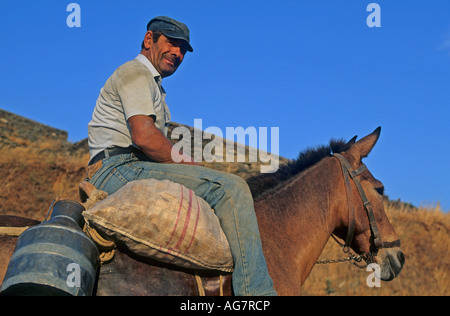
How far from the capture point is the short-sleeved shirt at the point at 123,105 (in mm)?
4359

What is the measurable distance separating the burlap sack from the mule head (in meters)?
2.18

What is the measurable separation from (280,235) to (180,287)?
1.35 metres

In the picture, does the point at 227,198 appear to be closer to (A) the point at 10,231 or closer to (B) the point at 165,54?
→ (A) the point at 10,231

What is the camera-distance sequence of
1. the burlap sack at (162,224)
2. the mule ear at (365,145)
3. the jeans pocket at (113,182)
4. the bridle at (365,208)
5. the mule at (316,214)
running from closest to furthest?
the burlap sack at (162,224)
the jeans pocket at (113,182)
the mule at (316,214)
the bridle at (365,208)
the mule ear at (365,145)

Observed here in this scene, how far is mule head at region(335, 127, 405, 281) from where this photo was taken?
5.51 meters

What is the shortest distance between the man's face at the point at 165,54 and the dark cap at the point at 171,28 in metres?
0.09

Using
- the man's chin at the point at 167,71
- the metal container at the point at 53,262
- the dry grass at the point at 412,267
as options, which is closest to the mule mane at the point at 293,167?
the man's chin at the point at 167,71

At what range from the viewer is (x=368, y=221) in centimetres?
557

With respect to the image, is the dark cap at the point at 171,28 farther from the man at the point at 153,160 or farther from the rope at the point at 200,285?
the rope at the point at 200,285

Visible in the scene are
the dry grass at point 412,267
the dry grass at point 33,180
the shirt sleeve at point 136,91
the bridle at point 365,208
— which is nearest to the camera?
the shirt sleeve at point 136,91

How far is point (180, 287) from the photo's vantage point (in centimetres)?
385
